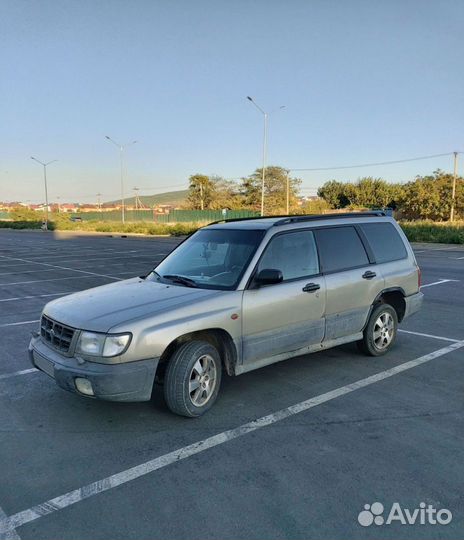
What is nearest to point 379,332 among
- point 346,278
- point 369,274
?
point 369,274

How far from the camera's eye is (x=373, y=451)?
3.56 metres

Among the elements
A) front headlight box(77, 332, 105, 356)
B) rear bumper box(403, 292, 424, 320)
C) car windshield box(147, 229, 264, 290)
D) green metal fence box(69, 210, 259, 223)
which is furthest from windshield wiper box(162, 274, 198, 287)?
green metal fence box(69, 210, 259, 223)

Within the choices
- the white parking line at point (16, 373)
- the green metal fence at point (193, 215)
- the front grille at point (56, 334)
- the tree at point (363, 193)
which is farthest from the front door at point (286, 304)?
the tree at point (363, 193)

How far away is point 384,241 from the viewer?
6117 mm

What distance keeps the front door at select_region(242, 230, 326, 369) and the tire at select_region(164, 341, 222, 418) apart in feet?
1.24

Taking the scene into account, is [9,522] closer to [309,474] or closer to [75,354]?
[75,354]

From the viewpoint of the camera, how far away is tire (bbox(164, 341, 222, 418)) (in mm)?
3959

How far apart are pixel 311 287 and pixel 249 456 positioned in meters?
1.98

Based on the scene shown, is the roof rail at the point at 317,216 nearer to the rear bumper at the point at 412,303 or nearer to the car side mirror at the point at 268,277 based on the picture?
the car side mirror at the point at 268,277

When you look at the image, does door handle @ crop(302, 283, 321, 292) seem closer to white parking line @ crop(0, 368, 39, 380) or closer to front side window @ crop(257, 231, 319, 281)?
front side window @ crop(257, 231, 319, 281)

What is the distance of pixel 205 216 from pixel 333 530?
6074 centimetres

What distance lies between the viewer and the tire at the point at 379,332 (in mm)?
5744

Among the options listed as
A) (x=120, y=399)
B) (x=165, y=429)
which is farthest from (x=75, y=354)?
(x=165, y=429)

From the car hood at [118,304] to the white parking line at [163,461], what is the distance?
1080 mm
